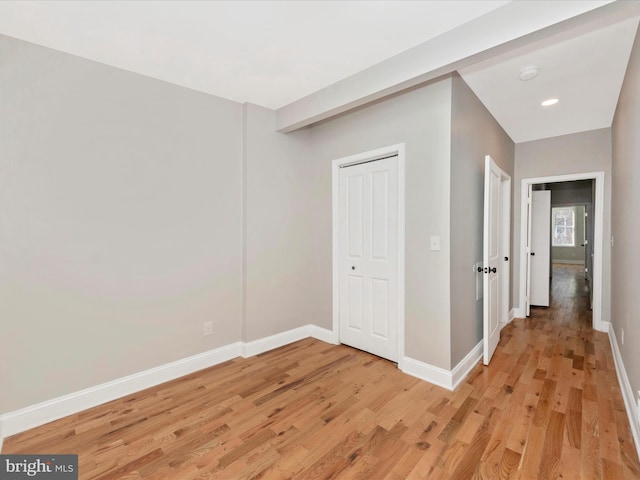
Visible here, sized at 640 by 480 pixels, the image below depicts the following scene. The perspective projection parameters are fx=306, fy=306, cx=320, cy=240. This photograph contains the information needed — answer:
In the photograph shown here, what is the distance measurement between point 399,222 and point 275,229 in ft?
4.50

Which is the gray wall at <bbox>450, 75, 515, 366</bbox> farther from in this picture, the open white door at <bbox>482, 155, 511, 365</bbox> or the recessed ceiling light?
the recessed ceiling light

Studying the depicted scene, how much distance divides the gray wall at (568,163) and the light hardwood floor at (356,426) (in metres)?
1.60

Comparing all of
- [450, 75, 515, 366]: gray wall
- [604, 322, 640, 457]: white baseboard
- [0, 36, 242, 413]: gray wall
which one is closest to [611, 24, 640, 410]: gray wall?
[604, 322, 640, 457]: white baseboard

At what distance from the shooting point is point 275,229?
3.43 metres

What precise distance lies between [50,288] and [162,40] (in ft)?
6.32

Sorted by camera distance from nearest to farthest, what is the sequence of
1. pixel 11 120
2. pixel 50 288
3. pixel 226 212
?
pixel 11 120
pixel 50 288
pixel 226 212

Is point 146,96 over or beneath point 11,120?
over

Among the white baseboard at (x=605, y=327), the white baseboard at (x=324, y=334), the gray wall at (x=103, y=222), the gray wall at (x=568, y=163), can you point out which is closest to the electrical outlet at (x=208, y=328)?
the gray wall at (x=103, y=222)

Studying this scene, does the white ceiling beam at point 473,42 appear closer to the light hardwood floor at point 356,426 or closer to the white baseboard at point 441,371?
the white baseboard at point 441,371

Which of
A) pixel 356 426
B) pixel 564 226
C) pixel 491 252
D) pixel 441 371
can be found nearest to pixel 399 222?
pixel 491 252

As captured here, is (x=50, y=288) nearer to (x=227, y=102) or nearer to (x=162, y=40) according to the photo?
(x=162, y=40)

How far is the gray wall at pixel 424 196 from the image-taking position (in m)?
2.53

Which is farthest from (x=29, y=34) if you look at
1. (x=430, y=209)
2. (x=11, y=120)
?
(x=430, y=209)

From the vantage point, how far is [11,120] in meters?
2.04
